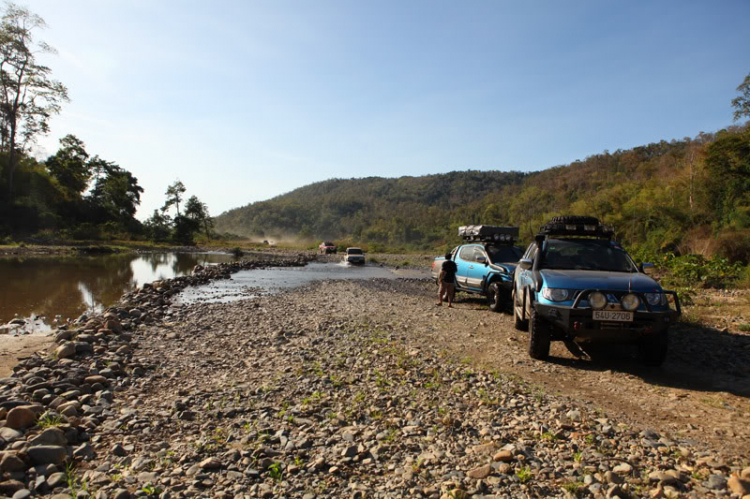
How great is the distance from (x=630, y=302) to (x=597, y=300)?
1.37 feet

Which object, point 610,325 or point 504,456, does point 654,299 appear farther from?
point 504,456

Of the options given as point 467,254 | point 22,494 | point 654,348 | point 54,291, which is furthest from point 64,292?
point 654,348

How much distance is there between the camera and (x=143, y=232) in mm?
74938

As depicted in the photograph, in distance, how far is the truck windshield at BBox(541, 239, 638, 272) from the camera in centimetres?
721

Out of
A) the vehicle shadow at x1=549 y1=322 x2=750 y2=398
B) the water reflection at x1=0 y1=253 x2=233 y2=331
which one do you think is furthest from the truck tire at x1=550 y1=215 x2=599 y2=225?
the water reflection at x1=0 y1=253 x2=233 y2=331

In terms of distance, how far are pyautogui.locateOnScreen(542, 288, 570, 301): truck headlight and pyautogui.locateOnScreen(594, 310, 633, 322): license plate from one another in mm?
453

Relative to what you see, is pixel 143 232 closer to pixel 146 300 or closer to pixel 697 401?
pixel 146 300

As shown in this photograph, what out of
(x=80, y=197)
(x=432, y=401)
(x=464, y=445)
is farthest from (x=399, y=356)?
(x=80, y=197)

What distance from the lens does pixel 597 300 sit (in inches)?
232

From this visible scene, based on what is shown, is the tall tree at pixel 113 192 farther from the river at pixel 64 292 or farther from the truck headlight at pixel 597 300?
the truck headlight at pixel 597 300

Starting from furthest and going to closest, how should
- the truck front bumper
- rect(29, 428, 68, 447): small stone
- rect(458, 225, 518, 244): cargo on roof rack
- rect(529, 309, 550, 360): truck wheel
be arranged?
rect(458, 225, 518, 244): cargo on roof rack, rect(529, 309, 550, 360): truck wheel, the truck front bumper, rect(29, 428, 68, 447): small stone

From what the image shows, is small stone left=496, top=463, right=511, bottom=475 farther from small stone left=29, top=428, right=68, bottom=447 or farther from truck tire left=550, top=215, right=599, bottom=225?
truck tire left=550, top=215, right=599, bottom=225

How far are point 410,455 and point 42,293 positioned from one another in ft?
60.9

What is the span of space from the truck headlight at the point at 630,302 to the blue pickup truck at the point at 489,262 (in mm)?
5373
